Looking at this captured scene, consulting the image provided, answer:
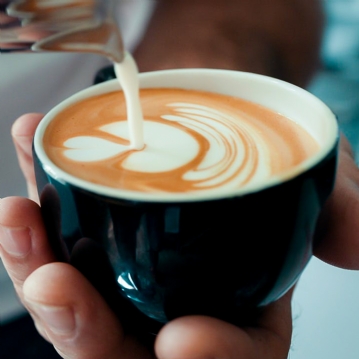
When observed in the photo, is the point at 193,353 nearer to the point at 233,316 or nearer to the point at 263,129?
the point at 233,316

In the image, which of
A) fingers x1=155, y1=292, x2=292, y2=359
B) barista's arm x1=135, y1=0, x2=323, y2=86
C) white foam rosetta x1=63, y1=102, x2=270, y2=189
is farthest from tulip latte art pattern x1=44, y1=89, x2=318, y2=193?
barista's arm x1=135, y1=0, x2=323, y2=86

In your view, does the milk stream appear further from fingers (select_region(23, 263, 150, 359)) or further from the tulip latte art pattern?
fingers (select_region(23, 263, 150, 359))

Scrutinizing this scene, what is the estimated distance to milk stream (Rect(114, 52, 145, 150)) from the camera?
1.47ft

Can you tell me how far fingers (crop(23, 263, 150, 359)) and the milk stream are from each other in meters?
0.13

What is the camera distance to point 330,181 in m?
0.38

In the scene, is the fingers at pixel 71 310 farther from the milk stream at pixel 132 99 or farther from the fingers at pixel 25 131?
the fingers at pixel 25 131

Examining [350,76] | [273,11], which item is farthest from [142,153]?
[350,76]

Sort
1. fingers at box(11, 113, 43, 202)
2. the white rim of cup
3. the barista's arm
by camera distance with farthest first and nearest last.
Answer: the barista's arm
fingers at box(11, 113, 43, 202)
the white rim of cup

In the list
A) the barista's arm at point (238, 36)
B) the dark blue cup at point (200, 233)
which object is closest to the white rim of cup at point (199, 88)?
the dark blue cup at point (200, 233)

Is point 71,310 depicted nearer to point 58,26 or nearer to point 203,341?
point 203,341

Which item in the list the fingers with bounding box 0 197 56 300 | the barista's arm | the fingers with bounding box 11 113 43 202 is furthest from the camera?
the barista's arm

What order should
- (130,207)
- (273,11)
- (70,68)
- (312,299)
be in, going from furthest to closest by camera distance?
(273,11), (70,68), (312,299), (130,207)

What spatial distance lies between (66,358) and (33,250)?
0.40 feet

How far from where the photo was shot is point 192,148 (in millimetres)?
450
